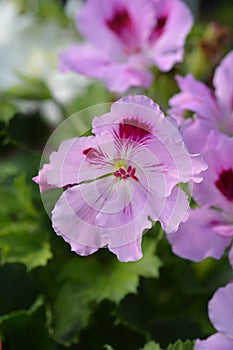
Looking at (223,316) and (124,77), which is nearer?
(223,316)

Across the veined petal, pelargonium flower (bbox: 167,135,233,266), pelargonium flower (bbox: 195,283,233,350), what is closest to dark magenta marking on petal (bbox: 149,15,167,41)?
the veined petal

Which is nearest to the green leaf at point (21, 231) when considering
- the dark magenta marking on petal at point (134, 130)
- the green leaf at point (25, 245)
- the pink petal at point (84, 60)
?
the green leaf at point (25, 245)

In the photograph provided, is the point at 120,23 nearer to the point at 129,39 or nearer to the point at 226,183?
the point at 129,39

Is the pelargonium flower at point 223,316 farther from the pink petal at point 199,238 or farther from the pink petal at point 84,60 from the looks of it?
the pink petal at point 84,60

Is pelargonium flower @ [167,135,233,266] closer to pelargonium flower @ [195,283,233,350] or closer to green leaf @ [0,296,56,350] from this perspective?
pelargonium flower @ [195,283,233,350]

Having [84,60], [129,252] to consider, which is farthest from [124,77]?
[129,252]

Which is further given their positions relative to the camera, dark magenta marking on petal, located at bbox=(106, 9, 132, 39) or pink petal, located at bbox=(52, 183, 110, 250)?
dark magenta marking on petal, located at bbox=(106, 9, 132, 39)

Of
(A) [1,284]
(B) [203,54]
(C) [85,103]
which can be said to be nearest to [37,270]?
(A) [1,284]
